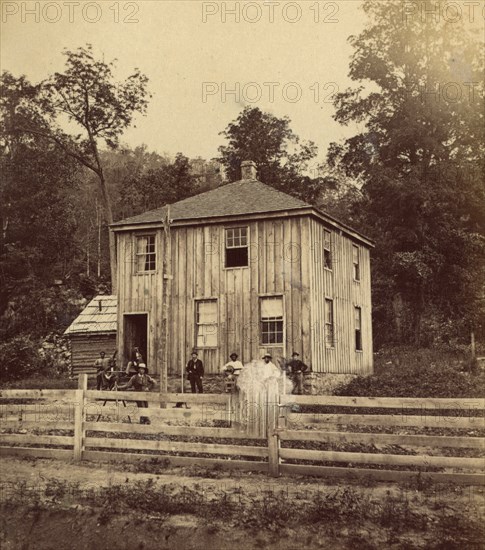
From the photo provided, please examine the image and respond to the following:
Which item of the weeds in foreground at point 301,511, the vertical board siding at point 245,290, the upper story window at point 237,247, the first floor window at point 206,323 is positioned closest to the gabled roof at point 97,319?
the vertical board siding at point 245,290

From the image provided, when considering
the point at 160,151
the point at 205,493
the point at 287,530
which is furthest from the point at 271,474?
the point at 160,151

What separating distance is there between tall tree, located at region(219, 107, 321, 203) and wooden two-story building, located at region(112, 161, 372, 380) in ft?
66.0

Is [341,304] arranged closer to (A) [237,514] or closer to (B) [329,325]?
(B) [329,325]

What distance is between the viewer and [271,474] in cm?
995

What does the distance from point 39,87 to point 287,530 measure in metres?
35.4

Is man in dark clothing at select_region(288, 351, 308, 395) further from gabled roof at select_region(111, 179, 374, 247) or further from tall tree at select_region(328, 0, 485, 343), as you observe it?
tall tree at select_region(328, 0, 485, 343)

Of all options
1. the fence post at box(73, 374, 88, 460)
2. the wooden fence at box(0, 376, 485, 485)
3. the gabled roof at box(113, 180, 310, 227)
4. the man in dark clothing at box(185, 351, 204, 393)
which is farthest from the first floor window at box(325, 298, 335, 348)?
the fence post at box(73, 374, 88, 460)

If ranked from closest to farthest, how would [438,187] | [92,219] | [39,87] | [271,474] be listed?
[271,474] < [438,187] < [39,87] < [92,219]

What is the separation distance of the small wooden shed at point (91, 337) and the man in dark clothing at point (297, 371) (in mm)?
10685

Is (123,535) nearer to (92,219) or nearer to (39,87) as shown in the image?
(39,87)

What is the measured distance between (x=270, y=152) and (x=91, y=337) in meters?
21.9

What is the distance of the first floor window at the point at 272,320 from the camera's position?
22562 mm

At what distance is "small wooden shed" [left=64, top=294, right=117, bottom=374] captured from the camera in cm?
2989

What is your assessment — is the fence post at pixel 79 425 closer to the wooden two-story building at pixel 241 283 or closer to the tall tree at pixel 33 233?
the wooden two-story building at pixel 241 283
